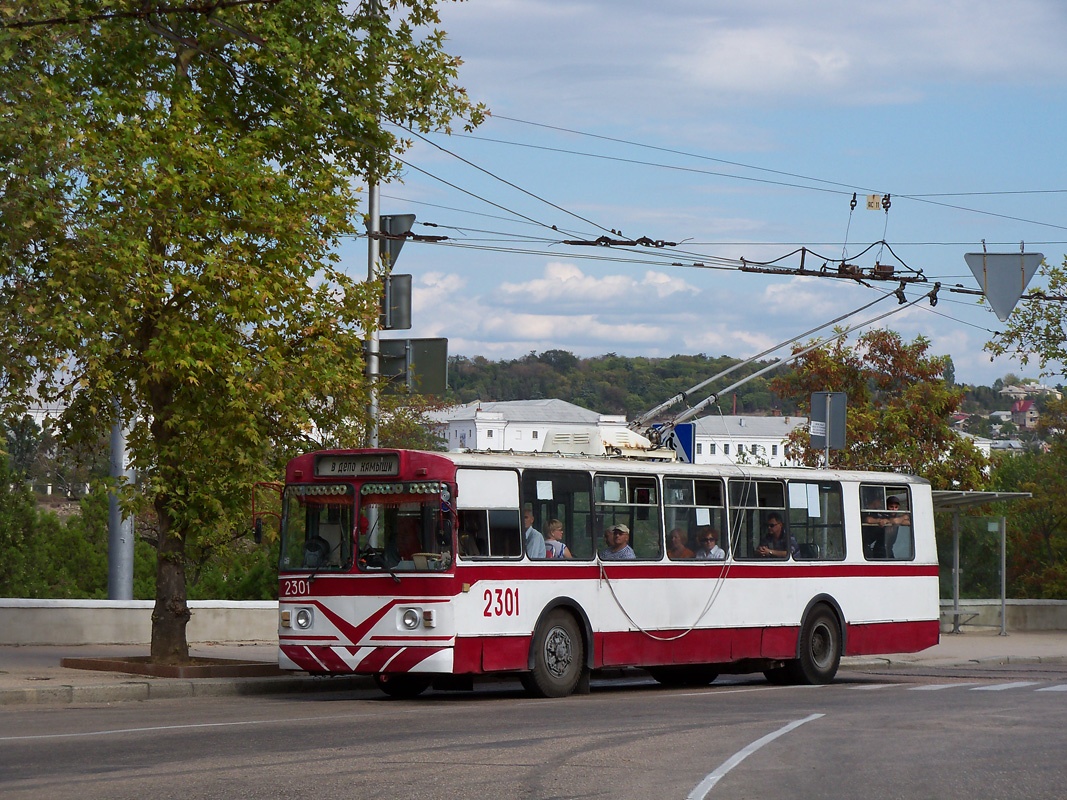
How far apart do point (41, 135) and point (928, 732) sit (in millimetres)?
10213

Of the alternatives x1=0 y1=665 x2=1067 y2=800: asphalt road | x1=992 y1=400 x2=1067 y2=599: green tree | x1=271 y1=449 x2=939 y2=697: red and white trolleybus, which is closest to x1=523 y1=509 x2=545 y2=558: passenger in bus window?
x1=271 y1=449 x2=939 y2=697: red and white trolleybus

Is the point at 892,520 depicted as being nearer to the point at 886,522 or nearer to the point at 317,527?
the point at 886,522

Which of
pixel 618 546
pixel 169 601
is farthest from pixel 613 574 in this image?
pixel 169 601

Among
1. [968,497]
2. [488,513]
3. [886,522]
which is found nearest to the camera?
[488,513]

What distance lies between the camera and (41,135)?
48.8 ft

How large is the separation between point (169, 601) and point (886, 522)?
33.8 ft

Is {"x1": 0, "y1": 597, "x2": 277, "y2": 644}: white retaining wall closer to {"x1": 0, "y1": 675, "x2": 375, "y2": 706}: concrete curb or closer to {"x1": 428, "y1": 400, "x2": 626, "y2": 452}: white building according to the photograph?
{"x1": 0, "y1": 675, "x2": 375, "y2": 706}: concrete curb

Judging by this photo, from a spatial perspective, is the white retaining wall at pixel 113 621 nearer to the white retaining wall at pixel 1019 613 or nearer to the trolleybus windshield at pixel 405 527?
the trolleybus windshield at pixel 405 527

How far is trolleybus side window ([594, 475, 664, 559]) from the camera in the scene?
17.9m

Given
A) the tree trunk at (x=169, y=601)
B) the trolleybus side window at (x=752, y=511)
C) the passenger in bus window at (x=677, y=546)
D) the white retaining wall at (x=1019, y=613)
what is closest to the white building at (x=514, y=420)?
the white retaining wall at (x=1019, y=613)

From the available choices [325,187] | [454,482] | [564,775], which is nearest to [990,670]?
[454,482]

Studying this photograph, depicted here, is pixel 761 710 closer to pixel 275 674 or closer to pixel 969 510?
pixel 275 674

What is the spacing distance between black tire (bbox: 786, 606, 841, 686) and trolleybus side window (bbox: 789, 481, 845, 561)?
0.81 m

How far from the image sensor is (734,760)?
439 inches
